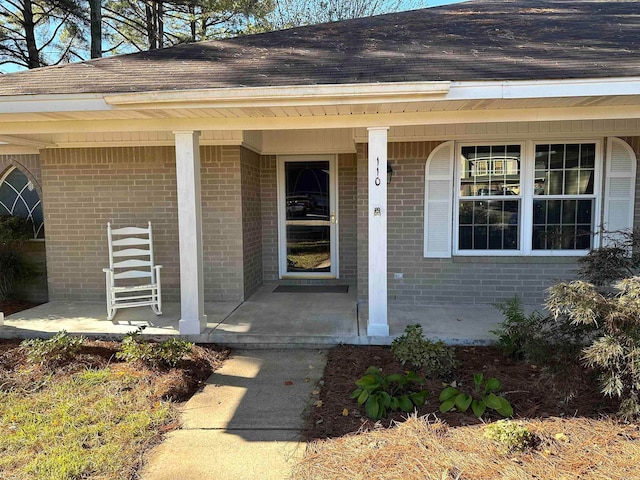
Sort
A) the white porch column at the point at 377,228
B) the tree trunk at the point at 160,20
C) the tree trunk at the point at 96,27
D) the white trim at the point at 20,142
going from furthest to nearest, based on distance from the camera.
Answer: the tree trunk at the point at 160,20, the tree trunk at the point at 96,27, the white trim at the point at 20,142, the white porch column at the point at 377,228

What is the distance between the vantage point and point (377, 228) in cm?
459

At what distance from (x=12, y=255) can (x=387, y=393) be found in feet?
21.9

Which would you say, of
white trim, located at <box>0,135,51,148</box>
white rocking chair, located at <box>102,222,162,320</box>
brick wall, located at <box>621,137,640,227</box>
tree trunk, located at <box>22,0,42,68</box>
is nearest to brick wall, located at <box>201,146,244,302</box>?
white rocking chair, located at <box>102,222,162,320</box>

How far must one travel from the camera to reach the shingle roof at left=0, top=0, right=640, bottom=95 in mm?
4141

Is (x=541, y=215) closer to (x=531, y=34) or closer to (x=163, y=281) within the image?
(x=531, y=34)

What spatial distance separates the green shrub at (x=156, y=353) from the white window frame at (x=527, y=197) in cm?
400

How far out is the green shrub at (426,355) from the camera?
3.80 meters

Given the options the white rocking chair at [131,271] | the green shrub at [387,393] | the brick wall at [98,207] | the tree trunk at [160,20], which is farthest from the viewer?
the tree trunk at [160,20]

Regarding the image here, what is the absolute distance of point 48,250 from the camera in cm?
672

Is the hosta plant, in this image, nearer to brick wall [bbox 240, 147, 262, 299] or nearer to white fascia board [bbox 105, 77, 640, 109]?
white fascia board [bbox 105, 77, 640, 109]

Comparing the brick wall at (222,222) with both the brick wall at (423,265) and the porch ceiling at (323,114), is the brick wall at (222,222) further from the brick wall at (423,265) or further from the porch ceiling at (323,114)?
the brick wall at (423,265)

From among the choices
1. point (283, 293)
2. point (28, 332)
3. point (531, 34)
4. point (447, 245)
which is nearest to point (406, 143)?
point (447, 245)

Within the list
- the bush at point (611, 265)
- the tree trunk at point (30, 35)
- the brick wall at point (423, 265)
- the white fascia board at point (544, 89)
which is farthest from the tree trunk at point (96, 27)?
the bush at point (611, 265)

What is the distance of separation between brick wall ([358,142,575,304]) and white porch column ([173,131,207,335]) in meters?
2.44
